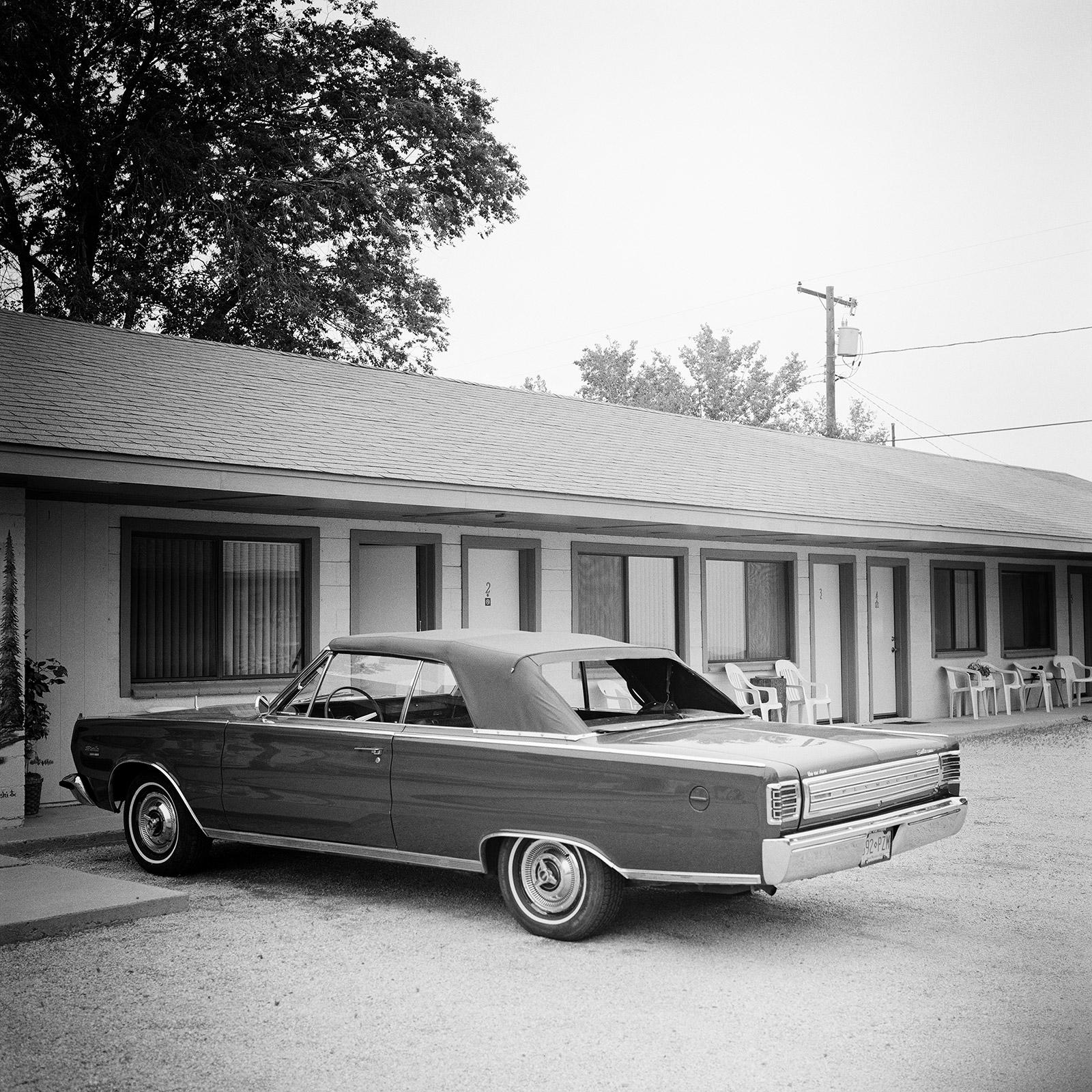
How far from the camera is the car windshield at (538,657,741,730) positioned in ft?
23.6

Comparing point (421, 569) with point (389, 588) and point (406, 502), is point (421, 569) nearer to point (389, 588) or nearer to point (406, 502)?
point (389, 588)

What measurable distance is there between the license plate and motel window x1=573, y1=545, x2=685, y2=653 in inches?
329

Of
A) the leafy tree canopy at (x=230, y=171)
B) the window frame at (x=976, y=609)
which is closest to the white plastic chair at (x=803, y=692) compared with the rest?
the window frame at (x=976, y=609)

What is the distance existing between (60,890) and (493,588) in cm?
760

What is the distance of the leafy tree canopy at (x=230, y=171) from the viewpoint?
80.4ft

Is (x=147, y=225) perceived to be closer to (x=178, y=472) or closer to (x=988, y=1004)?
(x=178, y=472)

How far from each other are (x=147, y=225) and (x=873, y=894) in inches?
866

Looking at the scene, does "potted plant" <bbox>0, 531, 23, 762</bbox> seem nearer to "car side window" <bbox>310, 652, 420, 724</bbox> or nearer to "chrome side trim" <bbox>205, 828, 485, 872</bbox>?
"chrome side trim" <bbox>205, 828, 485, 872</bbox>

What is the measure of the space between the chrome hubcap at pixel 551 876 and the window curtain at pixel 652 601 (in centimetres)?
895

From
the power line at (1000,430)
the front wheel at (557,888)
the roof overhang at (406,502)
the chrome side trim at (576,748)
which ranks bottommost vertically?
the front wheel at (557,888)

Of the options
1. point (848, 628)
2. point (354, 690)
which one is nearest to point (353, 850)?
point (354, 690)

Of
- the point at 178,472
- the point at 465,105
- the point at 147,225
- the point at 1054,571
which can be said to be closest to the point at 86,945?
the point at 178,472

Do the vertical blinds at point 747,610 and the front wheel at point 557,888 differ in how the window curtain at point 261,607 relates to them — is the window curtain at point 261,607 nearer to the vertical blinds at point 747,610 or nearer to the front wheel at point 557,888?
the vertical blinds at point 747,610

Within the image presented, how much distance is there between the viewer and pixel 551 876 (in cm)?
619
